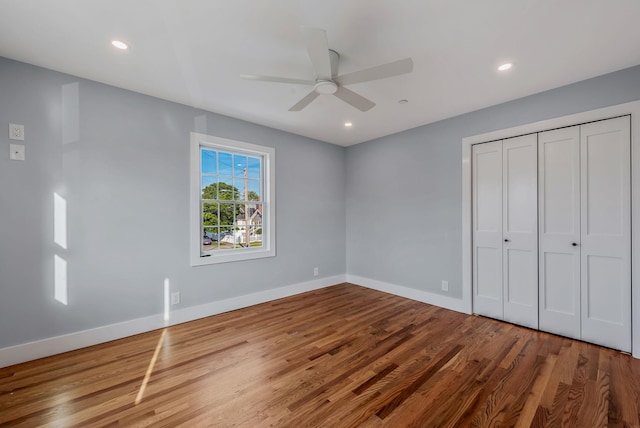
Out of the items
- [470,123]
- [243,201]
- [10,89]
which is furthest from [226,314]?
[470,123]

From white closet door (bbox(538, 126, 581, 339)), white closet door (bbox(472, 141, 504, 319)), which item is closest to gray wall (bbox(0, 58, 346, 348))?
white closet door (bbox(472, 141, 504, 319))

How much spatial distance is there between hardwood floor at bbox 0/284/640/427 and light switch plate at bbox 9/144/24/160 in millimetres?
1799

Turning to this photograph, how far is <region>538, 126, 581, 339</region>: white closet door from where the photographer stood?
272 centimetres

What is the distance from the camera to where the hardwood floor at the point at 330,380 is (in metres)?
1.69

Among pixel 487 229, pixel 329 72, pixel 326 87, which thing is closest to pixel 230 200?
pixel 326 87

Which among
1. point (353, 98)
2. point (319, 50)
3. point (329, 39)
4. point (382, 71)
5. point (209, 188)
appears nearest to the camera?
point (319, 50)

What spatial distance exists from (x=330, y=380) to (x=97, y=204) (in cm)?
280

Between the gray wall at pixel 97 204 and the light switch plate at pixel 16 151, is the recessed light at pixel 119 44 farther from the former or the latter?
the light switch plate at pixel 16 151

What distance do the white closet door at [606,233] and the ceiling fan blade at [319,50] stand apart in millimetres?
2740

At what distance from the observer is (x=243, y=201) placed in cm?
388

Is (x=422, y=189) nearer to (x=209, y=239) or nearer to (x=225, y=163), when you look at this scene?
(x=225, y=163)

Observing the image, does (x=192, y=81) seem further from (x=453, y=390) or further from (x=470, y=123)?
(x=453, y=390)

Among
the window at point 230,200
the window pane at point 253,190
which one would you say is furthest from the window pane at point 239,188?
the window pane at point 253,190

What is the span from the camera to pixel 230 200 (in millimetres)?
3744
